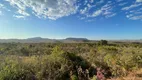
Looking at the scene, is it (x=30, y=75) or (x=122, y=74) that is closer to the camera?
(x=30, y=75)

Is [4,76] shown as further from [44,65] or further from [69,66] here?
[69,66]

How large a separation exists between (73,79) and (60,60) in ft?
7.84

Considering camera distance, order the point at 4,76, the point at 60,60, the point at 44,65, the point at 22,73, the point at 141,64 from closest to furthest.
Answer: the point at 4,76 → the point at 22,73 → the point at 44,65 → the point at 60,60 → the point at 141,64

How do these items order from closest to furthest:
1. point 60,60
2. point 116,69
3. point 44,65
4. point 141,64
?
point 44,65 < point 116,69 < point 60,60 < point 141,64

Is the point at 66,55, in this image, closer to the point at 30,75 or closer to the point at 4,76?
the point at 30,75

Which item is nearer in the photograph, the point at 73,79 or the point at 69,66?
the point at 73,79

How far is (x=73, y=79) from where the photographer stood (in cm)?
558

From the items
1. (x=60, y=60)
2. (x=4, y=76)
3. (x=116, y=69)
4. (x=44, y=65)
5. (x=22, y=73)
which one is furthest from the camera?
(x=60, y=60)

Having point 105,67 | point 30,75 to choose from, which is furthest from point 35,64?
point 105,67

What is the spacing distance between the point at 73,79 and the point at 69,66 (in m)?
1.69

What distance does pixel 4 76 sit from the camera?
551cm

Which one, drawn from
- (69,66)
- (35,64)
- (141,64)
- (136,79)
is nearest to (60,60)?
(69,66)

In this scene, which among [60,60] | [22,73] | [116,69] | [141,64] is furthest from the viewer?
[141,64]

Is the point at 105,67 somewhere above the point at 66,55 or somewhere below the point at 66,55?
below
